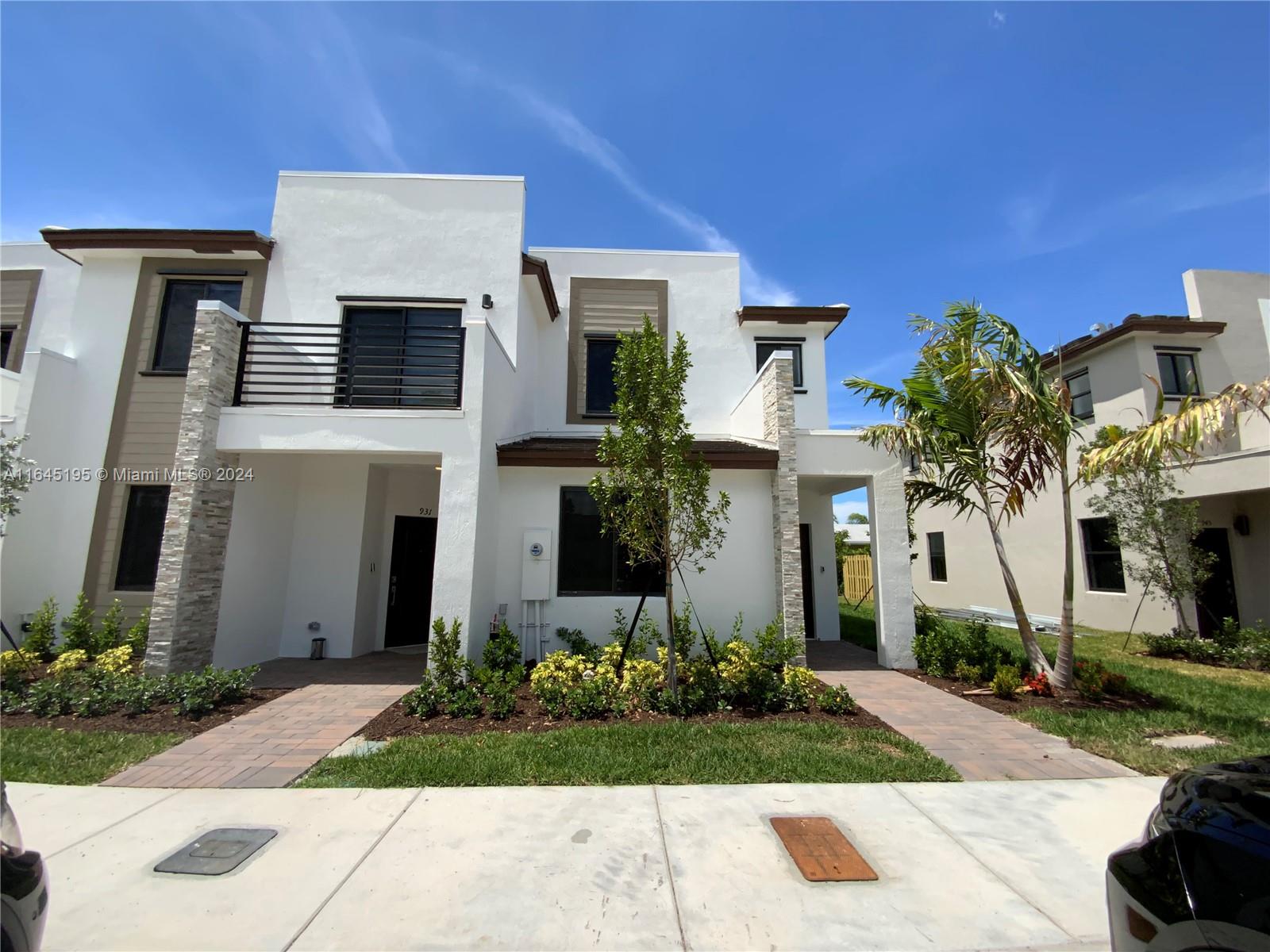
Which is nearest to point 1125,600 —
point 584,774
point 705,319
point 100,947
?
point 705,319

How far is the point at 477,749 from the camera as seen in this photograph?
535 cm

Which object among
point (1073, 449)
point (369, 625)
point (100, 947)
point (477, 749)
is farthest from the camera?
point (1073, 449)

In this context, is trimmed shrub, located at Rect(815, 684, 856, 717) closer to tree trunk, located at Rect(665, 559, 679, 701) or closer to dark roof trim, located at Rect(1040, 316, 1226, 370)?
tree trunk, located at Rect(665, 559, 679, 701)

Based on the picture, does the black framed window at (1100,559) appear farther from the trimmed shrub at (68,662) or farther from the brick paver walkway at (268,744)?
the trimmed shrub at (68,662)

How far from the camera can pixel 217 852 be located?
3559mm

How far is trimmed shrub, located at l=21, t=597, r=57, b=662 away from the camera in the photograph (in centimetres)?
857

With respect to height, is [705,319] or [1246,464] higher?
[705,319]

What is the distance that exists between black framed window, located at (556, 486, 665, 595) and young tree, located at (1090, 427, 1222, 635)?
882 cm

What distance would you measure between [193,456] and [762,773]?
833 cm

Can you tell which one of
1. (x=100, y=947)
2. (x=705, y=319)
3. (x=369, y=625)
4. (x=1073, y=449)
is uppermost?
(x=705, y=319)

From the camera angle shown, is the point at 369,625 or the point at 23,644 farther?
the point at 369,625

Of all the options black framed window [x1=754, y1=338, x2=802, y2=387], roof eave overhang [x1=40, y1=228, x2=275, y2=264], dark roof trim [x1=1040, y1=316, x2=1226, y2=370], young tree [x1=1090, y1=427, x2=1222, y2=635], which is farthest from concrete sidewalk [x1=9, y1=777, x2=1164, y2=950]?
dark roof trim [x1=1040, y1=316, x2=1226, y2=370]

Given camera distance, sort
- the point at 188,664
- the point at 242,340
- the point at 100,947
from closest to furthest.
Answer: the point at 100,947
the point at 188,664
the point at 242,340

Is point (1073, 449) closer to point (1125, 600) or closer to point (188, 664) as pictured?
point (1125, 600)
